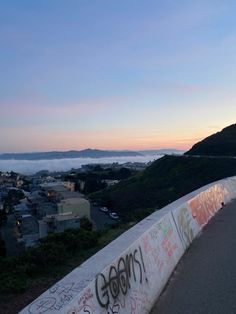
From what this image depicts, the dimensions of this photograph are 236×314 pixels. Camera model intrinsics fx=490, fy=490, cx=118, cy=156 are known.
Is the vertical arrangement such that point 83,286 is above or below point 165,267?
above

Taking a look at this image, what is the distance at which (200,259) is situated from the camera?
8.22m

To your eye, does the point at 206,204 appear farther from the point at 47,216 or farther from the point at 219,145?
the point at 219,145

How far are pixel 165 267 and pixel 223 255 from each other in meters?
1.85

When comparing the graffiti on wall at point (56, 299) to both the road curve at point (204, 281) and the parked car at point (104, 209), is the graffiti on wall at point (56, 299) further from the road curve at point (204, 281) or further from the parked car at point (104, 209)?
the parked car at point (104, 209)

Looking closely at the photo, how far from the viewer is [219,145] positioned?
345 feet

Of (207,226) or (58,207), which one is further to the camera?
(58,207)

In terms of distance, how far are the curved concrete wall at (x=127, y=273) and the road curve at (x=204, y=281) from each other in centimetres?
16

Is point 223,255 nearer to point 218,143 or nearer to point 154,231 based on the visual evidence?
point 154,231

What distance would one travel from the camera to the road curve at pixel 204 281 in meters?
5.79

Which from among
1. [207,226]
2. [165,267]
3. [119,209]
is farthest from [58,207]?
[165,267]

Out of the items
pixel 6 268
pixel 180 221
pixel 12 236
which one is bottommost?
pixel 12 236

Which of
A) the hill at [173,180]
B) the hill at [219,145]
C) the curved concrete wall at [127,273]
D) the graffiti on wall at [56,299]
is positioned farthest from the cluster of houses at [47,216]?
the graffiti on wall at [56,299]

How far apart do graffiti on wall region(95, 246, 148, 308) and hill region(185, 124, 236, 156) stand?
8896cm

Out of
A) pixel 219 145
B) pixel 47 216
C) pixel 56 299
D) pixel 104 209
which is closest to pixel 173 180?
pixel 104 209
